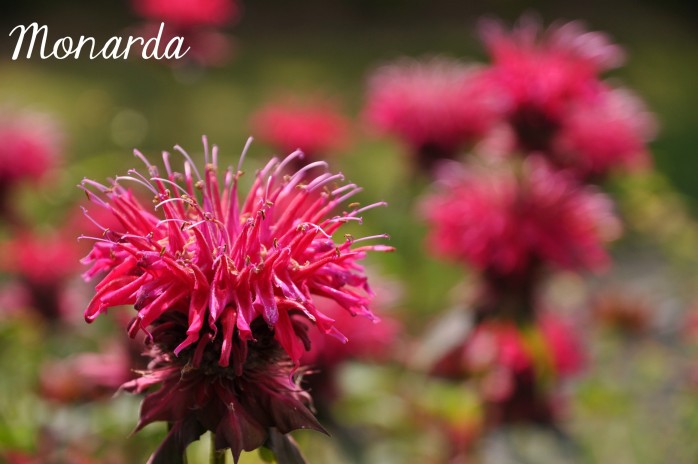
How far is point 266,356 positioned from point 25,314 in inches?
45.6

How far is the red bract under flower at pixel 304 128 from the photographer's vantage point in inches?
94.7

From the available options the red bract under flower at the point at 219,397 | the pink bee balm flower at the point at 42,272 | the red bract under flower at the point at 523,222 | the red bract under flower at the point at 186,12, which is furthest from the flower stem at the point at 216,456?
the red bract under flower at the point at 186,12

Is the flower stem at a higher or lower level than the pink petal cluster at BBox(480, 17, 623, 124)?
lower

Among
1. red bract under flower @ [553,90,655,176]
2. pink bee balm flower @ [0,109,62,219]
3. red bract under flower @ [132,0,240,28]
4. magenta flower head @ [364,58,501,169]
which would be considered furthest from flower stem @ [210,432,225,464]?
red bract under flower @ [132,0,240,28]

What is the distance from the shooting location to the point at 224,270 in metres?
0.83

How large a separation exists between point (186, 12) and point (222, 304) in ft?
6.18

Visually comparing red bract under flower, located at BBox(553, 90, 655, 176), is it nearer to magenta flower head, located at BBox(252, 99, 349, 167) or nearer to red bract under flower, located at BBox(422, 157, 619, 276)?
red bract under flower, located at BBox(422, 157, 619, 276)

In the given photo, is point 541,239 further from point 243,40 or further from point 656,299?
point 243,40

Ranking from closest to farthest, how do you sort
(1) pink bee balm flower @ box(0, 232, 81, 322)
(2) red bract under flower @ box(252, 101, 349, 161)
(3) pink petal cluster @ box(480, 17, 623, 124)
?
(3) pink petal cluster @ box(480, 17, 623, 124) → (1) pink bee balm flower @ box(0, 232, 81, 322) → (2) red bract under flower @ box(252, 101, 349, 161)

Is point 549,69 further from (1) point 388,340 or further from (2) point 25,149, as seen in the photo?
(2) point 25,149

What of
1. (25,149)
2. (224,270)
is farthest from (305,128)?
(224,270)

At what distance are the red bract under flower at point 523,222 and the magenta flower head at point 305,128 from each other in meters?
0.84

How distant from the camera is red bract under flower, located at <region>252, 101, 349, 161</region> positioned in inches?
94.7

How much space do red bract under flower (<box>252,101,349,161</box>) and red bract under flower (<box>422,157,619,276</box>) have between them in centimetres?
84
